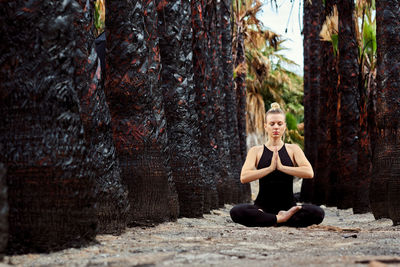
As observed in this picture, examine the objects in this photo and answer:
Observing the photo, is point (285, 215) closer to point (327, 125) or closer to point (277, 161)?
point (277, 161)

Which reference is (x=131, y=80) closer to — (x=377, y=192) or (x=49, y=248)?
(x=49, y=248)

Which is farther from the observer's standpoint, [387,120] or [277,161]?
[387,120]

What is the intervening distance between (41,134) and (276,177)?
3351 mm

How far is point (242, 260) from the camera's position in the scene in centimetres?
340

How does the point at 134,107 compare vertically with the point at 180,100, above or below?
below

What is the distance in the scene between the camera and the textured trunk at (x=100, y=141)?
185 inches

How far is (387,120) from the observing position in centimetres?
661

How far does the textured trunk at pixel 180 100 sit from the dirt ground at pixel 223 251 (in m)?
2.64

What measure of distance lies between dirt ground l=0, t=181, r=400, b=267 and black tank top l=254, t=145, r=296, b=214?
1.11 meters

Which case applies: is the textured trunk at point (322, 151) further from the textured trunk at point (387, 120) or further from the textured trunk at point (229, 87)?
the textured trunk at point (387, 120)

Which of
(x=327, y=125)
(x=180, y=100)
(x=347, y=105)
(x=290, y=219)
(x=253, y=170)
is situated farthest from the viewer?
(x=327, y=125)

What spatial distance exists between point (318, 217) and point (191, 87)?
2642mm

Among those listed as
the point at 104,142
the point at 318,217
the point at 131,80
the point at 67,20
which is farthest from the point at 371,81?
the point at 67,20

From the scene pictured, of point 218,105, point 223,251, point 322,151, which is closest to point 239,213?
point 223,251
